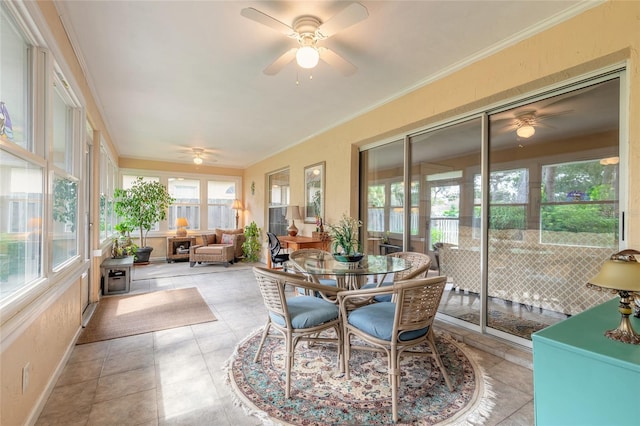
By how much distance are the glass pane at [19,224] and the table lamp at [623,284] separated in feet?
9.07

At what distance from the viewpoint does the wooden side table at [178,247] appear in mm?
7250

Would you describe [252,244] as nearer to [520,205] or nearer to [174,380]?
[174,380]

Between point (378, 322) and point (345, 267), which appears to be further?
point (345, 267)

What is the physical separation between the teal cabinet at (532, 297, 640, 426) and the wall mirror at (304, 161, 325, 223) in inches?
152

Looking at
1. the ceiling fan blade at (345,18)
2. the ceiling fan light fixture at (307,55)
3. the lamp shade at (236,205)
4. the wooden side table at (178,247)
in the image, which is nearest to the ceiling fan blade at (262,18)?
the ceiling fan light fixture at (307,55)

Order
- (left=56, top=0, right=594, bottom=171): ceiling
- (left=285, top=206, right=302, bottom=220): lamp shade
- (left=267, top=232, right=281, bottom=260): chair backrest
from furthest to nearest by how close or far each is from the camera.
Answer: (left=285, top=206, right=302, bottom=220): lamp shade
(left=267, top=232, right=281, bottom=260): chair backrest
(left=56, top=0, right=594, bottom=171): ceiling

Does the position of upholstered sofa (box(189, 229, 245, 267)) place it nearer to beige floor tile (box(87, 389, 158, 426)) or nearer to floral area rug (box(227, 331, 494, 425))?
floral area rug (box(227, 331, 494, 425))

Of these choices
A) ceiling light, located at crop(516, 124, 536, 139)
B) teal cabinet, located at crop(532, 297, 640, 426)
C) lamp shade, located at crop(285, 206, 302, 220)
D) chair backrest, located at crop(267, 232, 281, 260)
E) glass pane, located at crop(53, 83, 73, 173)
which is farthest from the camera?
lamp shade, located at crop(285, 206, 302, 220)

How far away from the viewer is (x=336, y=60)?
Answer: 2340mm

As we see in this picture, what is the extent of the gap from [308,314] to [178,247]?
21.0ft

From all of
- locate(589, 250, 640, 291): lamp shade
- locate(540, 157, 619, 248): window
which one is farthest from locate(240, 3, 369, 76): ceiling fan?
locate(540, 157, 619, 248): window

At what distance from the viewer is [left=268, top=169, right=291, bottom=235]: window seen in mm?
6475

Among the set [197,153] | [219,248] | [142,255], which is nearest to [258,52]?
[197,153]

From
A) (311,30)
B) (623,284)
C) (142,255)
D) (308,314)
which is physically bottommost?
(142,255)
